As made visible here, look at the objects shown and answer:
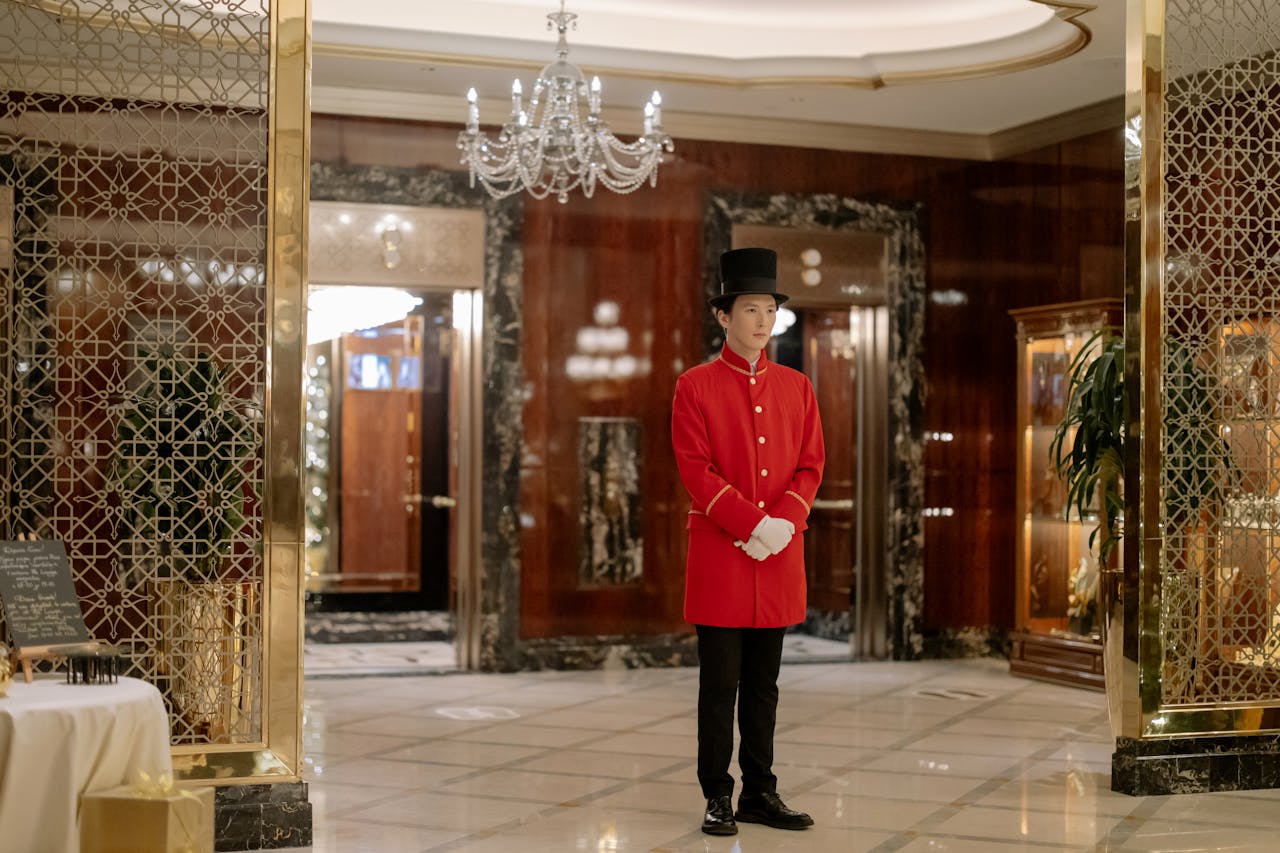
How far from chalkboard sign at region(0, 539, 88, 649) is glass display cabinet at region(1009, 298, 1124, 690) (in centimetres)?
570

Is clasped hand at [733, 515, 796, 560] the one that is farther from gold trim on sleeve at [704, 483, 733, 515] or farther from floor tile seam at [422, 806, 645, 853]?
floor tile seam at [422, 806, 645, 853]

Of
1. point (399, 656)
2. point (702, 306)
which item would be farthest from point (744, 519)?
point (399, 656)

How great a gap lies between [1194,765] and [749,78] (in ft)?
14.4

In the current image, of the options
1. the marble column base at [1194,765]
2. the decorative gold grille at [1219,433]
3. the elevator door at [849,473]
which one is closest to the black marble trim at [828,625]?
the elevator door at [849,473]

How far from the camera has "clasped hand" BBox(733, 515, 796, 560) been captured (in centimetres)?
465

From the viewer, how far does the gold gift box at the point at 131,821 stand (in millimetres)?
3602

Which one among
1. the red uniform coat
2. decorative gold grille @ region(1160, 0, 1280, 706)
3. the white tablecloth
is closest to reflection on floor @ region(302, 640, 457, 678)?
the red uniform coat

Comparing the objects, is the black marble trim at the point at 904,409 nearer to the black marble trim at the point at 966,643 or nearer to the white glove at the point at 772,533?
the black marble trim at the point at 966,643

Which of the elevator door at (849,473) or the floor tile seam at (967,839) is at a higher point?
the elevator door at (849,473)

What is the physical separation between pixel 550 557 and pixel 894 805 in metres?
3.82

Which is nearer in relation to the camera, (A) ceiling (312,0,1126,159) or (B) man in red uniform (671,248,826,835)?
(B) man in red uniform (671,248,826,835)

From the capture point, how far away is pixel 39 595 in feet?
13.3

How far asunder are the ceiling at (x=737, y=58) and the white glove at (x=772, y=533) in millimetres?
3761

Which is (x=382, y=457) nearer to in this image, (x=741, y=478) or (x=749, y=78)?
(x=749, y=78)
